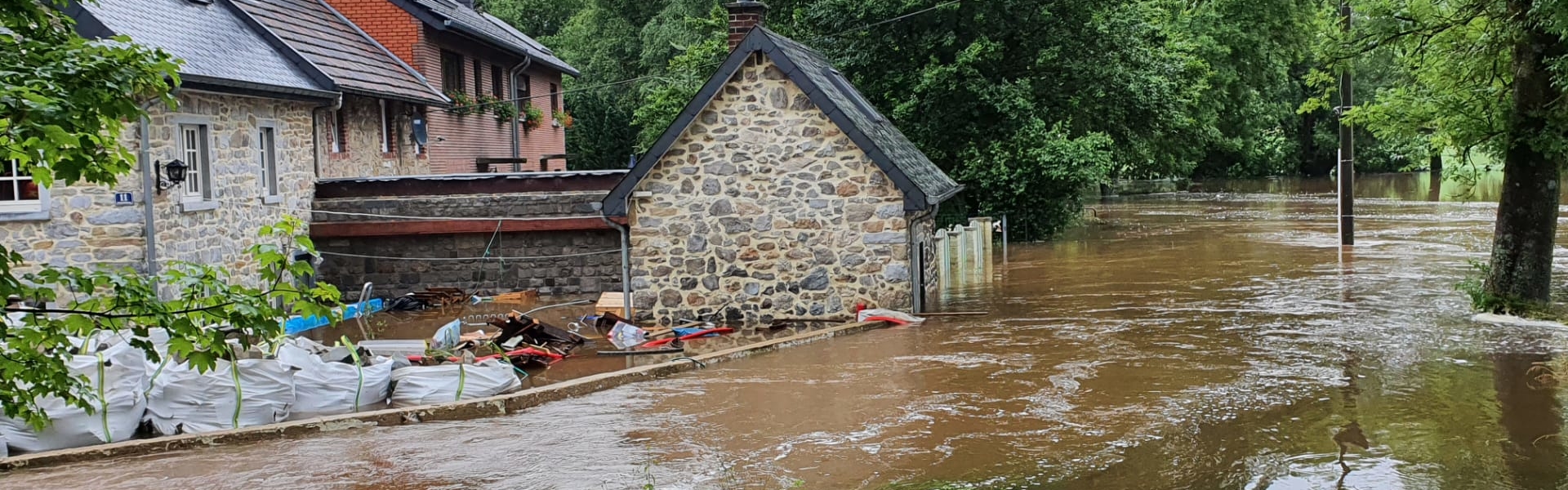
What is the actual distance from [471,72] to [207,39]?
11.3 m

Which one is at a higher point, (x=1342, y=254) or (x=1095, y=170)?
(x=1095, y=170)

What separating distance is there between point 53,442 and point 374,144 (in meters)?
14.6

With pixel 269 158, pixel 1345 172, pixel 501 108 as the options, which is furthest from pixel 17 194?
pixel 1345 172

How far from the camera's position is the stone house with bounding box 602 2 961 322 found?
17.0 metres

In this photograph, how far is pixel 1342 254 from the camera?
24594 mm

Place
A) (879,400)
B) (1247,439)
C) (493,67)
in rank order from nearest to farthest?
(1247,439) < (879,400) < (493,67)

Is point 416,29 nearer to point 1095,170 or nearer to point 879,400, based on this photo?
point 1095,170

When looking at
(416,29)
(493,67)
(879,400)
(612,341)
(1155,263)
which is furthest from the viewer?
(493,67)

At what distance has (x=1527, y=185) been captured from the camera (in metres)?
16.0

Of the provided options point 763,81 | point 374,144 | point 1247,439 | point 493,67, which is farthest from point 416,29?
point 1247,439

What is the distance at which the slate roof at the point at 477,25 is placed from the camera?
26219mm

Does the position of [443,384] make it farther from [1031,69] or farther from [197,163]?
[1031,69]

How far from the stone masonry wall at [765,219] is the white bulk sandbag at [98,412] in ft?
24.0

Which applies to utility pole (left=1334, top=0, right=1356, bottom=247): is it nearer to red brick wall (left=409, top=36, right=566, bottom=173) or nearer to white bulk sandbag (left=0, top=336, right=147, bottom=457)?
red brick wall (left=409, top=36, right=566, bottom=173)
